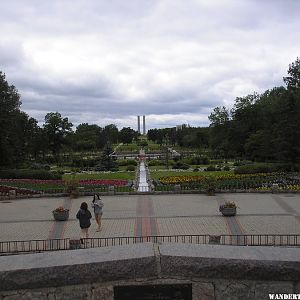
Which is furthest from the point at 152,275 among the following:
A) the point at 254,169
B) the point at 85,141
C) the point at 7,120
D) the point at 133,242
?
the point at 85,141

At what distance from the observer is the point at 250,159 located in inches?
2869

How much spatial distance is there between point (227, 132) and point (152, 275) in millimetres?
83199

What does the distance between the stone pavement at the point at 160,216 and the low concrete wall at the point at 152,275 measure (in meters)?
14.8

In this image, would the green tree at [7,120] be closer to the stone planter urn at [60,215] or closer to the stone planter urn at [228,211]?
the stone planter urn at [60,215]

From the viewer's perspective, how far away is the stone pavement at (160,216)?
19484 mm

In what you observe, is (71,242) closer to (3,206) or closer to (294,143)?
(3,206)

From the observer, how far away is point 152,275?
409cm

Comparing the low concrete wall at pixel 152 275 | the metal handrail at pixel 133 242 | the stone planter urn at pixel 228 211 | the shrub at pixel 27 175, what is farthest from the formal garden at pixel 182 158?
the low concrete wall at pixel 152 275

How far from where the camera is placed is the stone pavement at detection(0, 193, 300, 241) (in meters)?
19.5

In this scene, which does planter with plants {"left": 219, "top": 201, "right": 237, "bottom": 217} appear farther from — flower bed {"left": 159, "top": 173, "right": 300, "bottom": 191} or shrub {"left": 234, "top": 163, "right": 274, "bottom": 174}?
shrub {"left": 234, "top": 163, "right": 274, "bottom": 174}

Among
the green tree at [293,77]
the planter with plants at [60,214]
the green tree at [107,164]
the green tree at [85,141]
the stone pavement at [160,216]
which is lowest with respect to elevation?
the stone pavement at [160,216]

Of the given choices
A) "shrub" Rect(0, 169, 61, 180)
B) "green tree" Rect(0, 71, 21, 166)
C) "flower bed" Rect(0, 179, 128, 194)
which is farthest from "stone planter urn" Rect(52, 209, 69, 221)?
"green tree" Rect(0, 71, 21, 166)

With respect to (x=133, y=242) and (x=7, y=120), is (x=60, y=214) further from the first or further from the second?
(x=7, y=120)

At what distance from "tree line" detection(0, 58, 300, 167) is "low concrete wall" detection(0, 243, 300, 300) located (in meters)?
48.9
